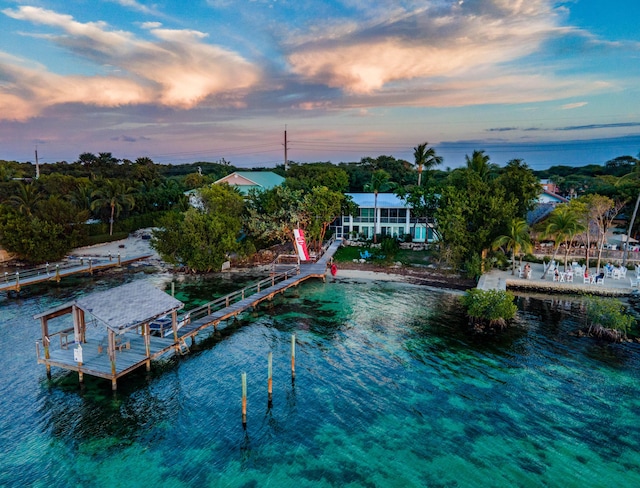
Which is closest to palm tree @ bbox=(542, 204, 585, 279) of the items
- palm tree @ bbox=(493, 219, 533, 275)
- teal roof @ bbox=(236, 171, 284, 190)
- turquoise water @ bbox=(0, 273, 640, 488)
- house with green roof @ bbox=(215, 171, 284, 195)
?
palm tree @ bbox=(493, 219, 533, 275)

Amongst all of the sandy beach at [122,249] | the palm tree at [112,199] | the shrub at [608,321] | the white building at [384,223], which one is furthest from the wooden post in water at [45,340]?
the palm tree at [112,199]

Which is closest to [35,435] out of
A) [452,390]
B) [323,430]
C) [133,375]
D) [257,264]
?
[133,375]

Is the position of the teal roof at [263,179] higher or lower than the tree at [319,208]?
higher

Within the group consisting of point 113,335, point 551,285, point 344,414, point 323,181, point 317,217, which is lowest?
point 344,414

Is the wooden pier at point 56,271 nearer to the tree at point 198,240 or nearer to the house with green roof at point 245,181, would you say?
the tree at point 198,240

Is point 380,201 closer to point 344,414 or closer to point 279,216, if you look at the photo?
point 279,216

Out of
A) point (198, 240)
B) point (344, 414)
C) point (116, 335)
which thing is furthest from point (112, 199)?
point (344, 414)

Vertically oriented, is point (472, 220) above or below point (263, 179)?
below
